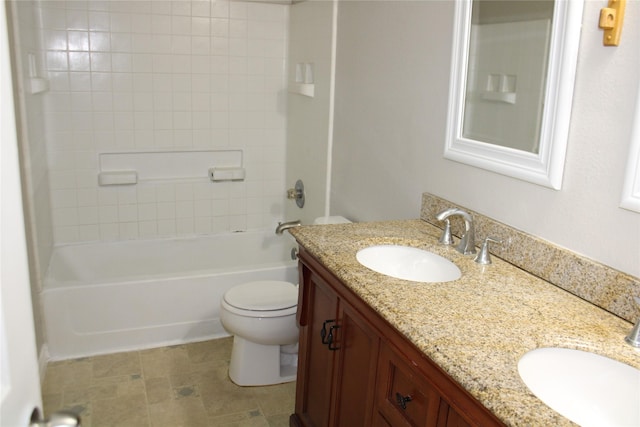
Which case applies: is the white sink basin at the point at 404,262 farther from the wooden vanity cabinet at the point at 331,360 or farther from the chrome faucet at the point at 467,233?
the wooden vanity cabinet at the point at 331,360

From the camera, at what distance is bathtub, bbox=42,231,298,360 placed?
2.89 m

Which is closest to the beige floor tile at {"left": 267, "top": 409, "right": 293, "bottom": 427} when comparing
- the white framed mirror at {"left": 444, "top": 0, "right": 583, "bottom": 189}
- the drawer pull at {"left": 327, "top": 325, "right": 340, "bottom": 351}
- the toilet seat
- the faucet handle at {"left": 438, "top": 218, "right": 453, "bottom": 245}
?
the toilet seat

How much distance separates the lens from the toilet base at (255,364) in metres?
2.68

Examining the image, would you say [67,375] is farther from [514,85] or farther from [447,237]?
[514,85]

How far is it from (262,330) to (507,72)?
4.90 ft

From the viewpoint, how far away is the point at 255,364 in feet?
8.81

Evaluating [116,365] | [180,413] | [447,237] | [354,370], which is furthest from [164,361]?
[447,237]

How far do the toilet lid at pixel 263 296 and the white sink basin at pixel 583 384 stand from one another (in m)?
1.50

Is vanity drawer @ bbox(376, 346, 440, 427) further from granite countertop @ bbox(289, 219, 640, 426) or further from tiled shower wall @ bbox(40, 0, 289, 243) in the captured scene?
tiled shower wall @ bbox(40, 0, 289, 243)

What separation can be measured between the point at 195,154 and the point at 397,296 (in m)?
2.52

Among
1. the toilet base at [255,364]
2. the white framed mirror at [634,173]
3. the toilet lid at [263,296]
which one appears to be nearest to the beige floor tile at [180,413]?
the toilet base at [255,364]

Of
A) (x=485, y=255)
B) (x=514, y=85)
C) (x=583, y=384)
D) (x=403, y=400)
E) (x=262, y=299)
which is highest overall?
(x=514, y=85)

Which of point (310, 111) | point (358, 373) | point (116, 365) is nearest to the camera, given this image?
point (358, 373)

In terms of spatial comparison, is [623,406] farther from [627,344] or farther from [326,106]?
[326,106]
